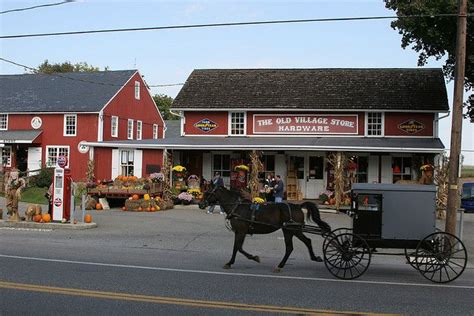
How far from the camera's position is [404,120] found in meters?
27.5

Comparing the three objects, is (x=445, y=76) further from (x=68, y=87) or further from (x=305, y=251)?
(x=68, y=87)

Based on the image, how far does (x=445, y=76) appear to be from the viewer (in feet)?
88.6

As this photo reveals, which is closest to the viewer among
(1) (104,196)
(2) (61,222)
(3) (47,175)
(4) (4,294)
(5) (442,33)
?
(4) (4,294)

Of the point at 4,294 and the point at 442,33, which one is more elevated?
the point at 442,33

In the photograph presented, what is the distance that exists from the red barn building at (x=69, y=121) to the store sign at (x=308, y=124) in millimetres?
12711

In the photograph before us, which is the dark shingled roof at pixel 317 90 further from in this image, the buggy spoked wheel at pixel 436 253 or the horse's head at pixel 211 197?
the buggy spoked wheel at pixel 436 253

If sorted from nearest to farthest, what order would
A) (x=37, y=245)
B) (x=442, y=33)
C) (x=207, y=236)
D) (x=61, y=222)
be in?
(x=37, y=245) < (x=207, y=236) < (x=61, y=222) < (x=442, y=33)

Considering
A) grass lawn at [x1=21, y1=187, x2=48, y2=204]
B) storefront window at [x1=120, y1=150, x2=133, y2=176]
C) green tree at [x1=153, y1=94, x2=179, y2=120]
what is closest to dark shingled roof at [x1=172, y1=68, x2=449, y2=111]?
storefront window at [x1=120, y1=150, x2=133, y2=176]

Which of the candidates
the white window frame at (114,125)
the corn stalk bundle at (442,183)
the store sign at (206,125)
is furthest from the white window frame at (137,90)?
the corn stalk bundle at (442,183)

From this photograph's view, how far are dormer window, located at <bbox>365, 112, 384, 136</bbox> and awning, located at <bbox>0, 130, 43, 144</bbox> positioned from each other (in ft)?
74.7

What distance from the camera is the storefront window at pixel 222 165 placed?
2861cm

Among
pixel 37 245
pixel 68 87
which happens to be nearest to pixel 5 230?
pixel 37 245

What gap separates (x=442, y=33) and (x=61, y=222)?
1625cm

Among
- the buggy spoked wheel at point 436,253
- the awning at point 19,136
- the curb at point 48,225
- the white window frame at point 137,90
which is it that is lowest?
the curb at point 48,225
